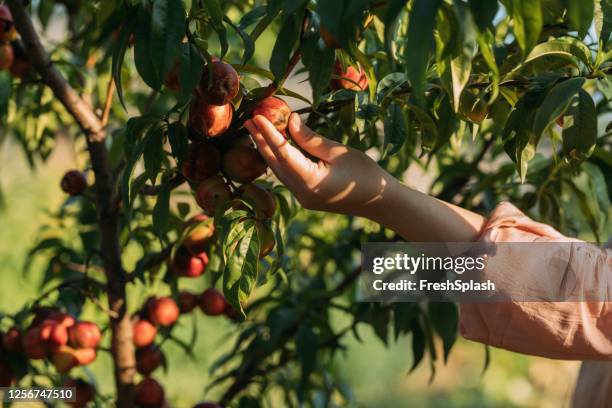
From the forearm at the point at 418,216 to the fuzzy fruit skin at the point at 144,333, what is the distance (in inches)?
21.4

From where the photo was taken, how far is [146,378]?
4.34ft

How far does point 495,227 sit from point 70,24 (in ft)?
3.36

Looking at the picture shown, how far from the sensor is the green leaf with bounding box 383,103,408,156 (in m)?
0.87

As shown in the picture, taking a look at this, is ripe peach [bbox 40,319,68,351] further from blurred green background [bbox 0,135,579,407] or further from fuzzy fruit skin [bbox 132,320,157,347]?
blurred green background [bbox 0,135,579,407]

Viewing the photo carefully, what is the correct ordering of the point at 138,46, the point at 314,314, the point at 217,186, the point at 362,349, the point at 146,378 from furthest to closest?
the point at 362,349 → the point at 314,314 → the point at 146,378 → the point at 217,186 → the point at 138,46

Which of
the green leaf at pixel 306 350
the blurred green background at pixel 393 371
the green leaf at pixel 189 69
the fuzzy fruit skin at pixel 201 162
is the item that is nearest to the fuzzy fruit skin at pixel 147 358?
the green leaf at pixel 306 350

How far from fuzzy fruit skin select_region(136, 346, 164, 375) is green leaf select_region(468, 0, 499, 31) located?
2.90 ft

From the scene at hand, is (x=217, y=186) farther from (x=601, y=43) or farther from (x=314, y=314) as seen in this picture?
(x=314, y=314)

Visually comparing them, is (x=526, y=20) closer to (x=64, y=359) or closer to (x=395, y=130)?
(x=395, y=130)

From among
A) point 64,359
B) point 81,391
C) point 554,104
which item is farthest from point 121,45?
point 81,391

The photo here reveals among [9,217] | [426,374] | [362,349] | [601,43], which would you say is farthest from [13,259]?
[601,43]

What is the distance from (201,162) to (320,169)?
5.3 inches

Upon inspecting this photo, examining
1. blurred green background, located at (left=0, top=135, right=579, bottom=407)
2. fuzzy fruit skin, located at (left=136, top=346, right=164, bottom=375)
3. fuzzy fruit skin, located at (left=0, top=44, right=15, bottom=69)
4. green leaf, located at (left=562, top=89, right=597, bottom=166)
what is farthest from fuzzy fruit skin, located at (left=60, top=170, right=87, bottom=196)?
blurred green background, located at (left=0, top=135, right=579, bottom=407)

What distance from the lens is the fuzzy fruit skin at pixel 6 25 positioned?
118 centimetres
